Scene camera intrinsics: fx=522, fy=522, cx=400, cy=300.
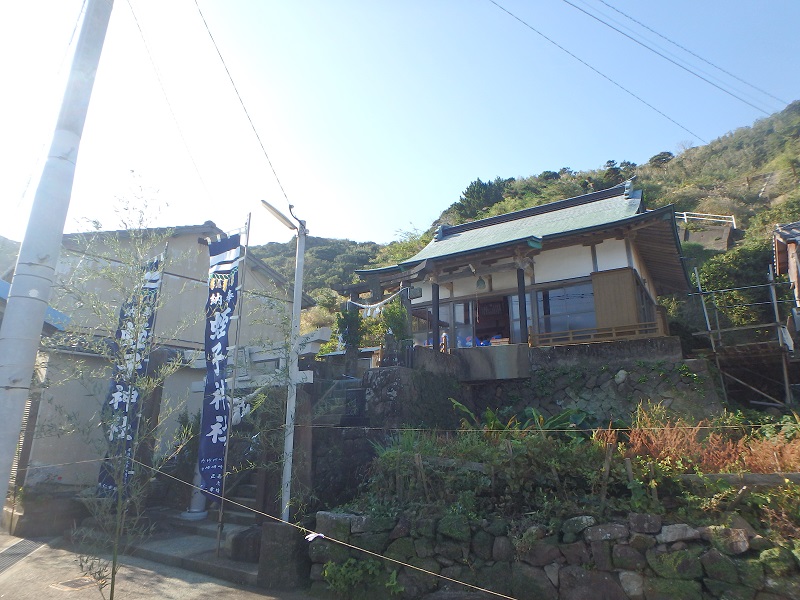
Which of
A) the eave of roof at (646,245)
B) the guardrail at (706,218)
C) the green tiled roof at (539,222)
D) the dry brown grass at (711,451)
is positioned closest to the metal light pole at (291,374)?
the dry brown grass at (711,451)

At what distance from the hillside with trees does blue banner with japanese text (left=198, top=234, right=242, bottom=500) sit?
67.9ft

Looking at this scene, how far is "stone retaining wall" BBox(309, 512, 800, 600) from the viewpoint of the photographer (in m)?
5.77

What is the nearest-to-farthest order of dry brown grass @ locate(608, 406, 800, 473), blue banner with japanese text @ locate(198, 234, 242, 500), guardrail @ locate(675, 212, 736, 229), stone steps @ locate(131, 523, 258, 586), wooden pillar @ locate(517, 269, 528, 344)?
1. dry brown grass @ locate(608, 406, 800, 473)
2. stone steps @ locate(131, 523, 258, 586)
3. blue banner with japanese text @ locate(198, 234, 242, 500)
4. wooden pillar @ locate(517, 269, 528, 344)
5. guardrail @ locate(675, 212, 736, 229)

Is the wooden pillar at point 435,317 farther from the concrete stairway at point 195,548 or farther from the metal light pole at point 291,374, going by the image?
the concrete stairway at point 195,548

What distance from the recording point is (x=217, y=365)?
9.88 meters

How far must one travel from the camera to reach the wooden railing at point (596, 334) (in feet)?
44.6

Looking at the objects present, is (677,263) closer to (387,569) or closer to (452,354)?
(452,354)

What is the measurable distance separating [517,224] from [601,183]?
2678cm

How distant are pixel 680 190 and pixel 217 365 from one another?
4139 centimetres

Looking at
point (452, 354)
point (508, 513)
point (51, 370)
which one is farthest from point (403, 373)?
point (51, 370)

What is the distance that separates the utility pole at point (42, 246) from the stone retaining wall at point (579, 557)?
16.9ft

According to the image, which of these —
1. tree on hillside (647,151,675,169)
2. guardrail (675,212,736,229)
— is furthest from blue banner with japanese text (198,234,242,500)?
tree on hillside (647,151,675,169)

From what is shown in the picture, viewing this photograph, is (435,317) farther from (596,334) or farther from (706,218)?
(706,218)

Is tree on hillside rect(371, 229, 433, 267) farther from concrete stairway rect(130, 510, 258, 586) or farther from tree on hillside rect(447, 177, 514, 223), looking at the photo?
concrete stairway rect(130, 510, 258, 586)
